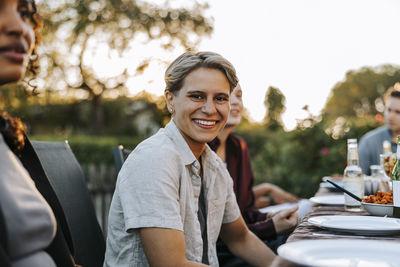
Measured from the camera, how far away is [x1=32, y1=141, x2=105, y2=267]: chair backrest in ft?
6.22

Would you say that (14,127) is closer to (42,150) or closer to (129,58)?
(42,150)

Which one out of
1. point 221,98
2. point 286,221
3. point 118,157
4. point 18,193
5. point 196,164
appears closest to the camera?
point 18,193

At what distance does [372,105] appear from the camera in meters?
45.9

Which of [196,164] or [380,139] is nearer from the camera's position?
[196,164]

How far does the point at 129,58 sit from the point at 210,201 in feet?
48.6

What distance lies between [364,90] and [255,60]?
39323 millimetres

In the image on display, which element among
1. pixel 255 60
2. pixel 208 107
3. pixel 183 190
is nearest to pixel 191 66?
pixel 208 107

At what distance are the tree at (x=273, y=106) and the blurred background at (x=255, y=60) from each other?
1.4 inches

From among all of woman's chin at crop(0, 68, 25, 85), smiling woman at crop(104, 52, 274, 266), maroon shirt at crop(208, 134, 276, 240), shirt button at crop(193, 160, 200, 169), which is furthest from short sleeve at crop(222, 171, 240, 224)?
woman's chin at crop(0, 68, 25, 85)

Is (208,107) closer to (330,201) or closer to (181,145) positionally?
(181,145)

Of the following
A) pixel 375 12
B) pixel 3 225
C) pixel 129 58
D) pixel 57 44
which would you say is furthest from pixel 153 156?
pixel 57 44

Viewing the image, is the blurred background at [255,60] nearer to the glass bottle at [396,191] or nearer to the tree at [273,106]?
the tree at [273,106]

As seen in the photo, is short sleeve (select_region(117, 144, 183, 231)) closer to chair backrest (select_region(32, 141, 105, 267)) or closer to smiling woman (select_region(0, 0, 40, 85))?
chair backrest (select_region(32, 141, 105, 267))

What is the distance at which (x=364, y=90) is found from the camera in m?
45.5
